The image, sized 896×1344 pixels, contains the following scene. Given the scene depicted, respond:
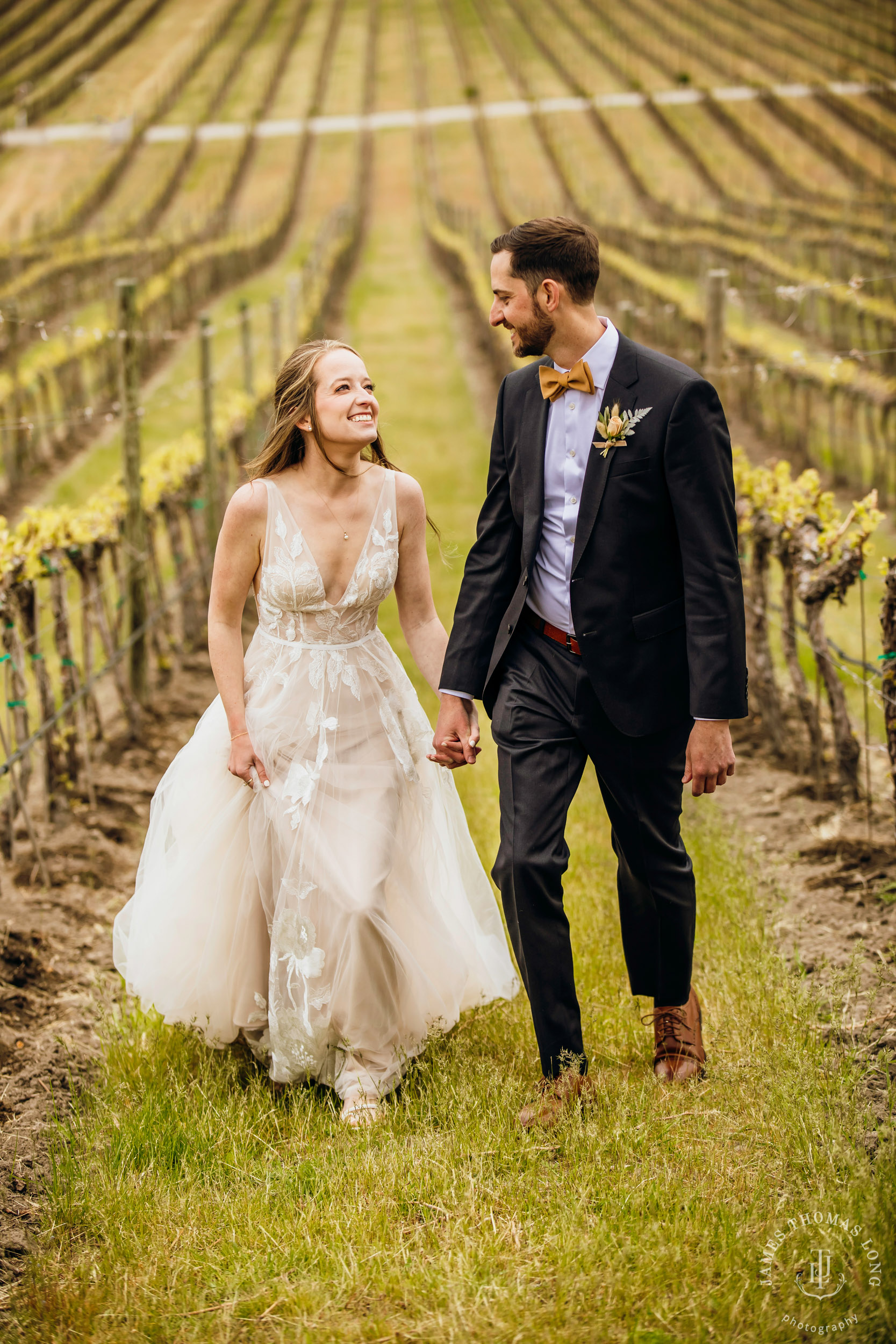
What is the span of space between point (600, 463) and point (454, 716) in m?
0.80

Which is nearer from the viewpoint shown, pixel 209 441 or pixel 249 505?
pixel 249 505

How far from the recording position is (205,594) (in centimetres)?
869

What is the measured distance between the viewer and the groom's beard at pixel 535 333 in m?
3.10

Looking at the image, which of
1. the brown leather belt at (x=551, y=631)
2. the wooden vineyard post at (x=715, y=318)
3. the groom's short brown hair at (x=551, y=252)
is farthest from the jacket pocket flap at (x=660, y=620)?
the wooden vineyard post at (x=715, y=318)

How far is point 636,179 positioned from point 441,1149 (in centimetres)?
4629

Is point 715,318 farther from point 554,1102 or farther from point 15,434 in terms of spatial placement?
point 15,434

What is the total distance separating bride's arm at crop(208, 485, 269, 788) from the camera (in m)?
3.42

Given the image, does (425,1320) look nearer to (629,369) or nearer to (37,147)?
(629,369)

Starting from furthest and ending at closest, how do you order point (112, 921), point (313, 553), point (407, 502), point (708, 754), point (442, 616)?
point (442, 616) < point (112, 921) < point (407, 502) < point (313, 553) < point (708, 754)

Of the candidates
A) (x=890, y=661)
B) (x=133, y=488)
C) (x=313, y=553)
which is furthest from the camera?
(x=133, y=488)

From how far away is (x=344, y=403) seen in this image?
3354mm

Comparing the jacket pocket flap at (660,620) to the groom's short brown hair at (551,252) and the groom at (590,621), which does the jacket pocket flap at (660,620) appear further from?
the groom's short brown hair at (551,252)

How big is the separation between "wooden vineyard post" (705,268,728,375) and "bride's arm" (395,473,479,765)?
4.35 m

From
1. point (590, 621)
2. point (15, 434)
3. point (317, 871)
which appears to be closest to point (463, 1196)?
point (317, 871)
